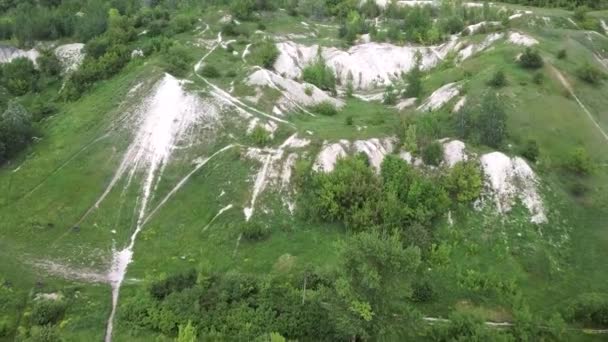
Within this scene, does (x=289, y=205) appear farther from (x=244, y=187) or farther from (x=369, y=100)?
(x=369, y=100)

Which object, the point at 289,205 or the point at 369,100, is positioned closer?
the point at 289,205

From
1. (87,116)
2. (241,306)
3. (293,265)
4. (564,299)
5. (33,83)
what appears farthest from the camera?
(33,83)

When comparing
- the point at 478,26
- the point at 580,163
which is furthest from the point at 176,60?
the point at 478,26

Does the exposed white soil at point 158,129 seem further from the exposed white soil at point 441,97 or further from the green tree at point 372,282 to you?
the exposed white soil at point 441,97

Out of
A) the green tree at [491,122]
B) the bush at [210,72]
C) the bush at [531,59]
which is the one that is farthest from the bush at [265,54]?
the bush at [531,59]

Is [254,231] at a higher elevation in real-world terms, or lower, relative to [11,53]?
lower

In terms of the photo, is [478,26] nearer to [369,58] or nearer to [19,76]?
[369,58]

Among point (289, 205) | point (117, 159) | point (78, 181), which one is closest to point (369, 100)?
point (289, 205)
